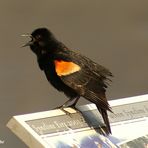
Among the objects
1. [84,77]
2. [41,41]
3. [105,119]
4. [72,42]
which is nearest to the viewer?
[105,119]

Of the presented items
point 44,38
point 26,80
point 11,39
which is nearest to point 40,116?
point 44,38

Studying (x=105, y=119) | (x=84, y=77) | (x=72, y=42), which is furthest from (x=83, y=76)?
(x=72, y=42)

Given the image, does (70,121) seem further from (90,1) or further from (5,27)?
(90,1)

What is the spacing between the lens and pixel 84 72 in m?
2.71

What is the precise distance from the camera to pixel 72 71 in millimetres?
2693

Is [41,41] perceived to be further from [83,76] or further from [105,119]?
[105,119]

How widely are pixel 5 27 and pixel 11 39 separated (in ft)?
0.50

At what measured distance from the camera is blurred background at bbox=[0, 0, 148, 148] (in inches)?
174

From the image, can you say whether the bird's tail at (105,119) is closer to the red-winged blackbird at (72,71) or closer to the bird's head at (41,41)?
the red-winged blackbird at (72,71)

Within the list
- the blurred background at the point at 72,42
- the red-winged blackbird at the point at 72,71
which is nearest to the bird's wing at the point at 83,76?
the red-winged blackbird at the point at 72,71

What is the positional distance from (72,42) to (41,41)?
201cm

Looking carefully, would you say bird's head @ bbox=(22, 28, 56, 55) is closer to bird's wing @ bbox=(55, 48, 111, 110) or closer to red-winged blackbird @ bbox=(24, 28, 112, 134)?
red-winged blackbird @ bbox=(24, 28, 112, 134)

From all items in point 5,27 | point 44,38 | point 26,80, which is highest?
point 44,38

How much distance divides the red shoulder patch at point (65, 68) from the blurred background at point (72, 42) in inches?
56.3
